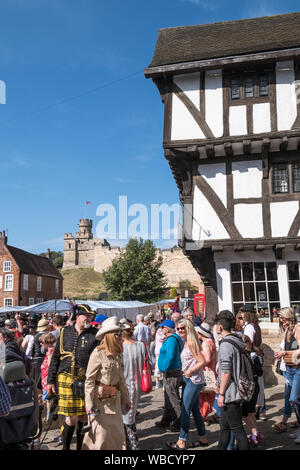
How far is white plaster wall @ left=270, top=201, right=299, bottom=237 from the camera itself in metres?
10.5

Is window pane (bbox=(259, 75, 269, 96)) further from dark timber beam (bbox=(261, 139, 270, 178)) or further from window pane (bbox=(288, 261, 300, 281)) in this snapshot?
window pane (bbox=(288, 261, 300, 281))

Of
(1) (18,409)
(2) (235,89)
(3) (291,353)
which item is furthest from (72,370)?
(2) (235,89)

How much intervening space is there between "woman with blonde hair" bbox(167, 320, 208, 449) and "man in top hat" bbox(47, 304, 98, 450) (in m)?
1.40

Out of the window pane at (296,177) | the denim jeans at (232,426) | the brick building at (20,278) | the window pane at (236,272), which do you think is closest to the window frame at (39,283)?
the brick building at (20,278)

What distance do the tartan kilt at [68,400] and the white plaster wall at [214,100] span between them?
A: 8.14m

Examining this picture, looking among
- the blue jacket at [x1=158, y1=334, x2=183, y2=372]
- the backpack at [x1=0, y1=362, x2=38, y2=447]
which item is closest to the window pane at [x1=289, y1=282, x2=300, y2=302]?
the blue jacket at [x1=158, y1=334, x2=183, y2=372]

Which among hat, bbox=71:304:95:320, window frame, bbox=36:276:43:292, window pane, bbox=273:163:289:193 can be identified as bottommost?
hat, bbox=71:304:95:320

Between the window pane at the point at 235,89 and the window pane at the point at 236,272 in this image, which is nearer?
the window pane at the point at 236,272

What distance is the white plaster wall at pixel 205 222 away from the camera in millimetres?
10836

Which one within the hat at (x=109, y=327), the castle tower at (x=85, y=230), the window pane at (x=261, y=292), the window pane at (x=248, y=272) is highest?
the castle tower at (x=85, y=230)

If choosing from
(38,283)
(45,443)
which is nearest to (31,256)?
(38,283)

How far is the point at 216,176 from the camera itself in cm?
1113

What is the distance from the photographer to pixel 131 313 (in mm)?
25891

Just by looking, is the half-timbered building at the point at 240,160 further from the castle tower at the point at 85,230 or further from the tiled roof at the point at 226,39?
the castle tower at the point at 85,230
